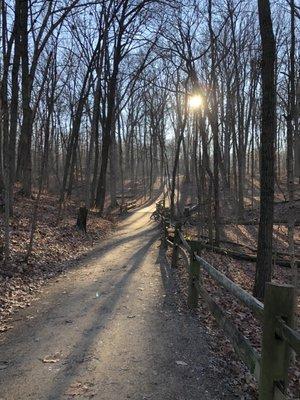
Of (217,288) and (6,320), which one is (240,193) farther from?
(6,320)

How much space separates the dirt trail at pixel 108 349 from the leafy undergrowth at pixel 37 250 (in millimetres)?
383

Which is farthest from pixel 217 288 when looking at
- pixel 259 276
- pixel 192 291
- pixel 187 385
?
pixel 187 385

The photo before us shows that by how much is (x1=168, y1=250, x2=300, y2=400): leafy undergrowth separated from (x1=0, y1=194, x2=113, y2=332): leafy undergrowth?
9.78ft

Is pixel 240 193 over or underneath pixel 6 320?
over

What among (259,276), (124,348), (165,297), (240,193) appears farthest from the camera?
(240,193)

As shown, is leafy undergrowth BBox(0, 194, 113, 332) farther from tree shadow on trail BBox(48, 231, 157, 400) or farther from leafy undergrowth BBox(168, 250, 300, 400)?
leafy undergrowth BBox(168, 250, 300, 400)

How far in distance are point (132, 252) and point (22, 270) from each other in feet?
16.4

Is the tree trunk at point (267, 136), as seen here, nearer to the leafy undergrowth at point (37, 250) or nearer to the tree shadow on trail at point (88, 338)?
the tree shadow on trail at point (88, 338)

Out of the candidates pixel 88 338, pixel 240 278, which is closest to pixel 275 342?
pixel 88 338

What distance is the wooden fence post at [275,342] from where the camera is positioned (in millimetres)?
3227

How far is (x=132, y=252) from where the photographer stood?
13.9 meters

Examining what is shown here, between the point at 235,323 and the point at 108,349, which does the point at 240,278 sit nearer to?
the point at 235,323

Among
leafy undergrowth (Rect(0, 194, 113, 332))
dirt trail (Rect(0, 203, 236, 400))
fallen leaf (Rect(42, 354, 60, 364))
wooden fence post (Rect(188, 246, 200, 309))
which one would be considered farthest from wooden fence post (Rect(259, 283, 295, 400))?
leafy undergrowth (Rect(0, 194, 113, 332))

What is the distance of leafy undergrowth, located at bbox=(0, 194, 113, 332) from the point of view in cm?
798
